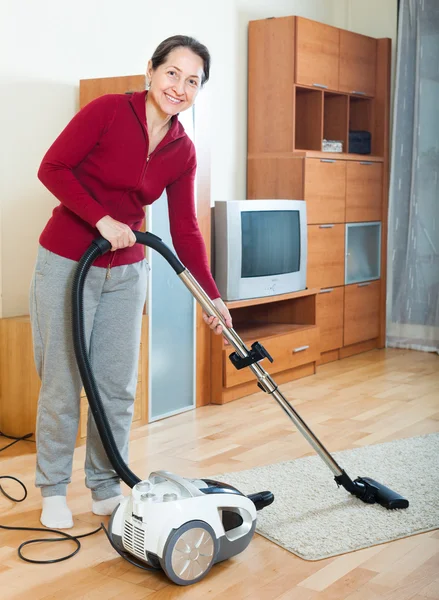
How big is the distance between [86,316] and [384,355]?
3.33m

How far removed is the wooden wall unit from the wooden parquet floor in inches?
12.3

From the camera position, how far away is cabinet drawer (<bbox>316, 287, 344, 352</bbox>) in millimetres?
5000

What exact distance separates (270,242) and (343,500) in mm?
2017

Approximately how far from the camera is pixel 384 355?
17.6 feet

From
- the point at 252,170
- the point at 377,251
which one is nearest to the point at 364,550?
the point at 252,170

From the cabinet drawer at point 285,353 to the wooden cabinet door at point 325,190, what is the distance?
2.29ft

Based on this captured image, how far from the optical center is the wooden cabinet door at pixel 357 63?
5.12 m

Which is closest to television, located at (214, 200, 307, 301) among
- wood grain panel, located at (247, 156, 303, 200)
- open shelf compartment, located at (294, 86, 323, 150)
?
wood grain panel, located at (247, 156, 303, 200)

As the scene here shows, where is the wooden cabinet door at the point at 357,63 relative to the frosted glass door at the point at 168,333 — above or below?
above

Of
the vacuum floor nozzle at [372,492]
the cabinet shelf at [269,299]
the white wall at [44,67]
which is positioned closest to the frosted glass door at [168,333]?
the cabinet shelf at [269,299]

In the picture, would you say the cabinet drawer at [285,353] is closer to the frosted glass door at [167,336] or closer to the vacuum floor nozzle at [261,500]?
the frosted glass door at [167,336]

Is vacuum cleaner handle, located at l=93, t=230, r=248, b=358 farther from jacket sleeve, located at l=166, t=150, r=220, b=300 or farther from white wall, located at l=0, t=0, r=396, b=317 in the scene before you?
white wall, located at l=0, t=0, r=396, b=317

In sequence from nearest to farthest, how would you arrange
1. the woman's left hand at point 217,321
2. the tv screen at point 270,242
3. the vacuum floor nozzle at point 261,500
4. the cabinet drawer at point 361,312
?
1. the woman's left hand at point 217,321
2. the vacuum floor nozzle at point 261,500
3. the tv screen at point 270,242
4. the cabinet drawer at point 361,312

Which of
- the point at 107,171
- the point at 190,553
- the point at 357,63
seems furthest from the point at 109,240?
the point at 357,63
